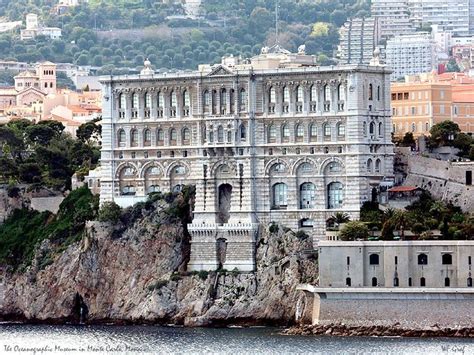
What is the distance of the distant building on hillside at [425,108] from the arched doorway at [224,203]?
608 inches

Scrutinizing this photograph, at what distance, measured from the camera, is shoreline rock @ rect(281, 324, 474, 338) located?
104 meters

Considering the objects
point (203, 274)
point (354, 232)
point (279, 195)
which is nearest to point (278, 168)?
point (279, 195)

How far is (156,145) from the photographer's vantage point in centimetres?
11650

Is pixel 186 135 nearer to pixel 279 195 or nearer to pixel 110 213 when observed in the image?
pixel 110 213

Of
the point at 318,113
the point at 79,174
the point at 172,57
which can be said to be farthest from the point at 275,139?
the point at 172,57

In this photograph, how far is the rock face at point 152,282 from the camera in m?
111

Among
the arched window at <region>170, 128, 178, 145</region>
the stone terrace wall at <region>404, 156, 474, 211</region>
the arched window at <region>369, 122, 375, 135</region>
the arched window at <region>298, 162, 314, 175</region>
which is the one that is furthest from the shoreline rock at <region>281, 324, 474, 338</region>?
the arched window at <region>170, 128, 178, 145</region>

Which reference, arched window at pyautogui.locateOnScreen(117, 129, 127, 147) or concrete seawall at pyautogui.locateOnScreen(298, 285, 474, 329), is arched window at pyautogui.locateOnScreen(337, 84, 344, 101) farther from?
arched window at pyautogui.locateOnScreen(117, 129, 127, 147)

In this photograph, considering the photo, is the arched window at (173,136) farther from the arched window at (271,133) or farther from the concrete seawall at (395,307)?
the concrete seawall at (395,307)

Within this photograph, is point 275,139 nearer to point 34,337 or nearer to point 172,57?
point 34,337

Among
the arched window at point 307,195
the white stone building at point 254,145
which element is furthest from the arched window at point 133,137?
the arched window at point 307,195

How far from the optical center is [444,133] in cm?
12275

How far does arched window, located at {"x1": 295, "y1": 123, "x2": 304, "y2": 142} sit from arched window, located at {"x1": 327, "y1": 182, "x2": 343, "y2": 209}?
2.33m

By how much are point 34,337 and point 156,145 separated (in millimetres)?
12527
